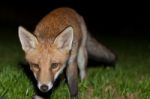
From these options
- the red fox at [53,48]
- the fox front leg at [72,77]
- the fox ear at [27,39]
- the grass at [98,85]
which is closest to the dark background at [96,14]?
the grass at [98,85]

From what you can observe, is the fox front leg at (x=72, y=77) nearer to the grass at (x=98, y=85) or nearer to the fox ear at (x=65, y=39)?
the grass at (x=98, y=85)

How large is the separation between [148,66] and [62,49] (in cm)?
489

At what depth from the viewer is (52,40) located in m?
6.44

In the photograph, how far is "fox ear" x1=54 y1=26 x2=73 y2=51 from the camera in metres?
6.38

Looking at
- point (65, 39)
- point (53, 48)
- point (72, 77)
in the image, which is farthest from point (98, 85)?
point (53, 48)

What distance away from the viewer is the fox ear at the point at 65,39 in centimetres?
638

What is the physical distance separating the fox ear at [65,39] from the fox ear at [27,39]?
336mm

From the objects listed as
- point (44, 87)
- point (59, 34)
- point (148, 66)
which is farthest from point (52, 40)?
point (148, 66)

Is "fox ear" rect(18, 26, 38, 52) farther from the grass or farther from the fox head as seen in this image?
the grass

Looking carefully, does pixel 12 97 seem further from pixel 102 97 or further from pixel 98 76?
pixel 98 76

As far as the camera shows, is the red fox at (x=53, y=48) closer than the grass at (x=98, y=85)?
Yes

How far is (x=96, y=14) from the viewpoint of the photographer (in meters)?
26.5

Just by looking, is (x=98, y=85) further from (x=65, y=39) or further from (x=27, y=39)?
(x=27, y=39)

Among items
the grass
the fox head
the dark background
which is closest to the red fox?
the fox head
